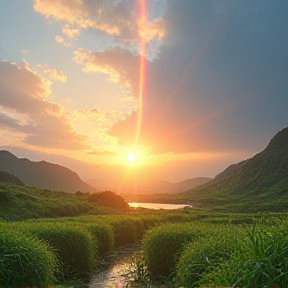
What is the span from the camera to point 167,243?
827 inches

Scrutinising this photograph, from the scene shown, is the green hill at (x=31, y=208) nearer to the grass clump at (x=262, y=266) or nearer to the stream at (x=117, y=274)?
the stream at (x=117, y=274)

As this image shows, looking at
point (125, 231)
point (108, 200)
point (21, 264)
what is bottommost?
point (125, 231)

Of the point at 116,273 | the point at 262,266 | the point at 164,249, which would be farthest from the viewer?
the point at 116,273

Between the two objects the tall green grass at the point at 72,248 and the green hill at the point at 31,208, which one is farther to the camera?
the green hill at the point at 31,208

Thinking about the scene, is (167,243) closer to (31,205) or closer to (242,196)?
(31,205)

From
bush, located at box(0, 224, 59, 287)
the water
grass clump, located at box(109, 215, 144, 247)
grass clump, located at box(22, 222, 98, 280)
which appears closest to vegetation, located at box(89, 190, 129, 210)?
grass clump, located at box(109, 215, 144, 247)

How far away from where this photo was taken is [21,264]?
12.5 metres

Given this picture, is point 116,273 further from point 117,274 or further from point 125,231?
point 125,231

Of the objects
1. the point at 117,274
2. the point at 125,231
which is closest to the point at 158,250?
the point at 117,274

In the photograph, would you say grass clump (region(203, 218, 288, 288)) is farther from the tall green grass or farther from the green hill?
the green hill

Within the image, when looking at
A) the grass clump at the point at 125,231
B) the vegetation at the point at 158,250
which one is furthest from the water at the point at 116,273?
the grass clump at the point at 125,231

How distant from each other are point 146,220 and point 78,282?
2521 cm

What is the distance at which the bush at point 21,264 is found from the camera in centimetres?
1259

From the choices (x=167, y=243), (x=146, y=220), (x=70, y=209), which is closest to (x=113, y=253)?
(x=167, y=243)
